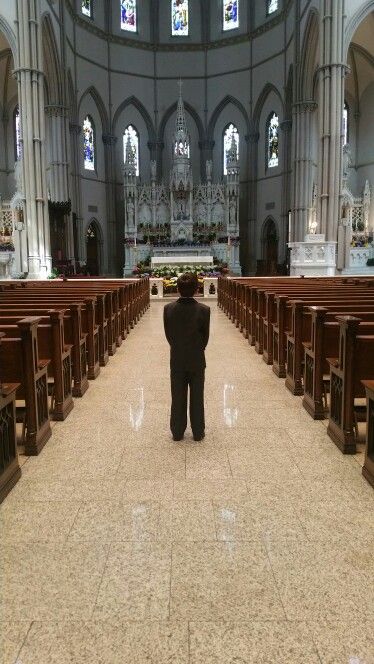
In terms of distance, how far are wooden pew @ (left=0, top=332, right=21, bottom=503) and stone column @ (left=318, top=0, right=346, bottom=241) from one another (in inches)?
720

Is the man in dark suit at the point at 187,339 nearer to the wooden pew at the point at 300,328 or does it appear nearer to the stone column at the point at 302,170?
the wooden pew at the point at 300,328

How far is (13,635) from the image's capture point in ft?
6.95

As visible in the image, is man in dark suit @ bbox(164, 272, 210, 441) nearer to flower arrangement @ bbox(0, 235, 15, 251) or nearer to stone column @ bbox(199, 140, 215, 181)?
flower arrangement @ bbox(0, 235, 15, 251)

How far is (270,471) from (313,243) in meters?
16.1

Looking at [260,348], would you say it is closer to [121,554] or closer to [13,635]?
[121,554]

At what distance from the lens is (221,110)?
31.9m

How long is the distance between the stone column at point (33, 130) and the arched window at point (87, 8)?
9.93 m

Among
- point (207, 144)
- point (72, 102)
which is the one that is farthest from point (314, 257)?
point (72, 102)

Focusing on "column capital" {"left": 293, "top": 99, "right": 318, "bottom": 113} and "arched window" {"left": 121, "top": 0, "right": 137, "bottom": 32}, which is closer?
"column capital" {"left": 293, "top": 99, "right": 318, "bottom": 113}

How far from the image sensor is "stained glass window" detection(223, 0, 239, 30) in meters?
31.1

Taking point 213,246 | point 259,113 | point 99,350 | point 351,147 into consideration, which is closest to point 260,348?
point 99,350

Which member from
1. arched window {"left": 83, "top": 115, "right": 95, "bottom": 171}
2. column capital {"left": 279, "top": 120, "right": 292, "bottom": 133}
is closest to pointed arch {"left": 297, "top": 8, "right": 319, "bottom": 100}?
column capital {"left": 279, "top": 120, "right": 292, "bottom": 133}

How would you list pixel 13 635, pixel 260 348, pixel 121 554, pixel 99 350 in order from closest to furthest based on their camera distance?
pixel 13 635
pixel 121 554
pixel 99 350
pixel 260 348

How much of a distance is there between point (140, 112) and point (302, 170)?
38.4ft
